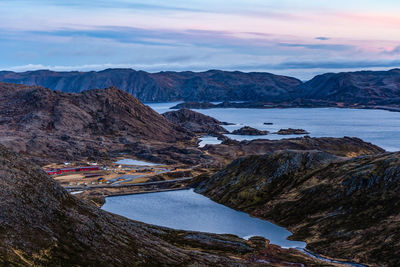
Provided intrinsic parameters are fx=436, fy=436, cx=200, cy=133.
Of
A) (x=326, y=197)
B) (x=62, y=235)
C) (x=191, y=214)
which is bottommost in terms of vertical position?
(x=191, y=214)

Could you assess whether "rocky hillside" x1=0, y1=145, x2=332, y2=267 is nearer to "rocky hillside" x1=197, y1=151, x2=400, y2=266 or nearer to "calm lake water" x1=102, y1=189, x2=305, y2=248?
"rocky hillside" x1=197, y1=151, x2=400, y2=266

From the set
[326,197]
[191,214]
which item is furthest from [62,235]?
[326,197]

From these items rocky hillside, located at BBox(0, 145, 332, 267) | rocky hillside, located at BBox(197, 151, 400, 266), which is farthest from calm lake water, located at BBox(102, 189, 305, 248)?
rocky hillside, located at BBox(0, 145, 332, 267)

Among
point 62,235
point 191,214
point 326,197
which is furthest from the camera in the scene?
point 191,214

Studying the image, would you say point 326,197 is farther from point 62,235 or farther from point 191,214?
point 62,235

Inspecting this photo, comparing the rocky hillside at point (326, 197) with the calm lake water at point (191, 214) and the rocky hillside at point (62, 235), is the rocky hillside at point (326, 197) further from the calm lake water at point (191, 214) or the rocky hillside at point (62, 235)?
the rocky hillside at point (62, 235)

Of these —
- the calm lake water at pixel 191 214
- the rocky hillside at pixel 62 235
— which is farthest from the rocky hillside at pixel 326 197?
the rocky hillside at pixel 62 235

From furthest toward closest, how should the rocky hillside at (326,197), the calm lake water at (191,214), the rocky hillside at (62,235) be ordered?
the calm lake water at (191,214), the rocky hillside at (326,197), the rocky hillside at (62,235)
